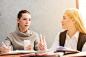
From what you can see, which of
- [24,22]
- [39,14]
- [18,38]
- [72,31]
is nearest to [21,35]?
[18,38]

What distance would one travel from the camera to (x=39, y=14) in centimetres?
265

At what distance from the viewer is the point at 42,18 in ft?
8.71

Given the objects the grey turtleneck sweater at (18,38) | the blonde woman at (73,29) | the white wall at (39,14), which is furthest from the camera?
the white wall at (39,14)

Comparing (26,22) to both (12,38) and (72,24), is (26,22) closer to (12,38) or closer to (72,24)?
(12,38)

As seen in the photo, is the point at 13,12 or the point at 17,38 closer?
the point at 17,38

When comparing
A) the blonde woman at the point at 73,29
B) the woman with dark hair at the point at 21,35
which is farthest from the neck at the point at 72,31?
the woman with dark hair at the point at 21,35

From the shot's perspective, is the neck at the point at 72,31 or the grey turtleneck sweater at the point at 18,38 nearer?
the neck at the point at 72,31

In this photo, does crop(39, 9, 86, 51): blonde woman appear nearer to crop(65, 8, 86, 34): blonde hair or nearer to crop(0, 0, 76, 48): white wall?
crop(65, 8, 86, 34): blonde hair

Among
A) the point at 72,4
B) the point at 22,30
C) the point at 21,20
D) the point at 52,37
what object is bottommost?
the point at 52,37

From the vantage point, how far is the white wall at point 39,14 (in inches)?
103

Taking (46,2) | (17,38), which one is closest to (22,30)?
(17,38)

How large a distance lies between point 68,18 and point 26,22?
2.32ft

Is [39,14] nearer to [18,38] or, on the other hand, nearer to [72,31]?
[18,38]

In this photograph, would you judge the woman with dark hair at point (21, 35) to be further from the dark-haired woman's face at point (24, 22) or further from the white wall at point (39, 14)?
the white wall at point (39, 14)
